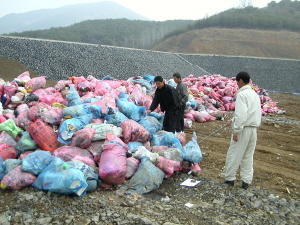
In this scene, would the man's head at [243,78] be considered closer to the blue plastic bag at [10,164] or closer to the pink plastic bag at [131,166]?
the pink plastic bag at [131,166]

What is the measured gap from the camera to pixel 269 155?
4836mm

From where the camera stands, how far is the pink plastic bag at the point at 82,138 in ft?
11.6

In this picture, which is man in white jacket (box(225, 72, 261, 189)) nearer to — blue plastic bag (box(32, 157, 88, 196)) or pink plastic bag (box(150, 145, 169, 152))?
pink plastic bag (box(150, 145, 169, 152))

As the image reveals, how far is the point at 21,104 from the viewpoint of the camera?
5.07 metres

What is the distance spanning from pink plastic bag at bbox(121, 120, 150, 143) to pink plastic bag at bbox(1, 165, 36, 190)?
4.47ft

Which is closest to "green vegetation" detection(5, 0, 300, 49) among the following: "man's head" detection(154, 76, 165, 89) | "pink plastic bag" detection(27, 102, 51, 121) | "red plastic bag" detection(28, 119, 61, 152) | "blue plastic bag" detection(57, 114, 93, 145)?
"man's head" detection(154, 76, 165, 89)

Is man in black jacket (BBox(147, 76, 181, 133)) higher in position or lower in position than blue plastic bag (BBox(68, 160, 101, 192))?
higher

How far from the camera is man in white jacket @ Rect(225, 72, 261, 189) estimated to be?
121 inches

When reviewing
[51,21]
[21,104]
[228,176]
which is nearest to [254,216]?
[228,176]

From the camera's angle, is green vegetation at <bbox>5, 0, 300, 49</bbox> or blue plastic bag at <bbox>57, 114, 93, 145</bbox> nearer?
blue plastic bag at <bbox>57, 114, 93, 145</bbox>

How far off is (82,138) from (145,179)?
Answer: 102cm

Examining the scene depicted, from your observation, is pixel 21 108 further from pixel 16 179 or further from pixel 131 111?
pixel 16 179

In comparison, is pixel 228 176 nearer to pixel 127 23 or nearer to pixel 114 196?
pixel 114 196

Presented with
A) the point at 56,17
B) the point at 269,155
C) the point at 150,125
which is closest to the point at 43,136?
the point at 150,125
